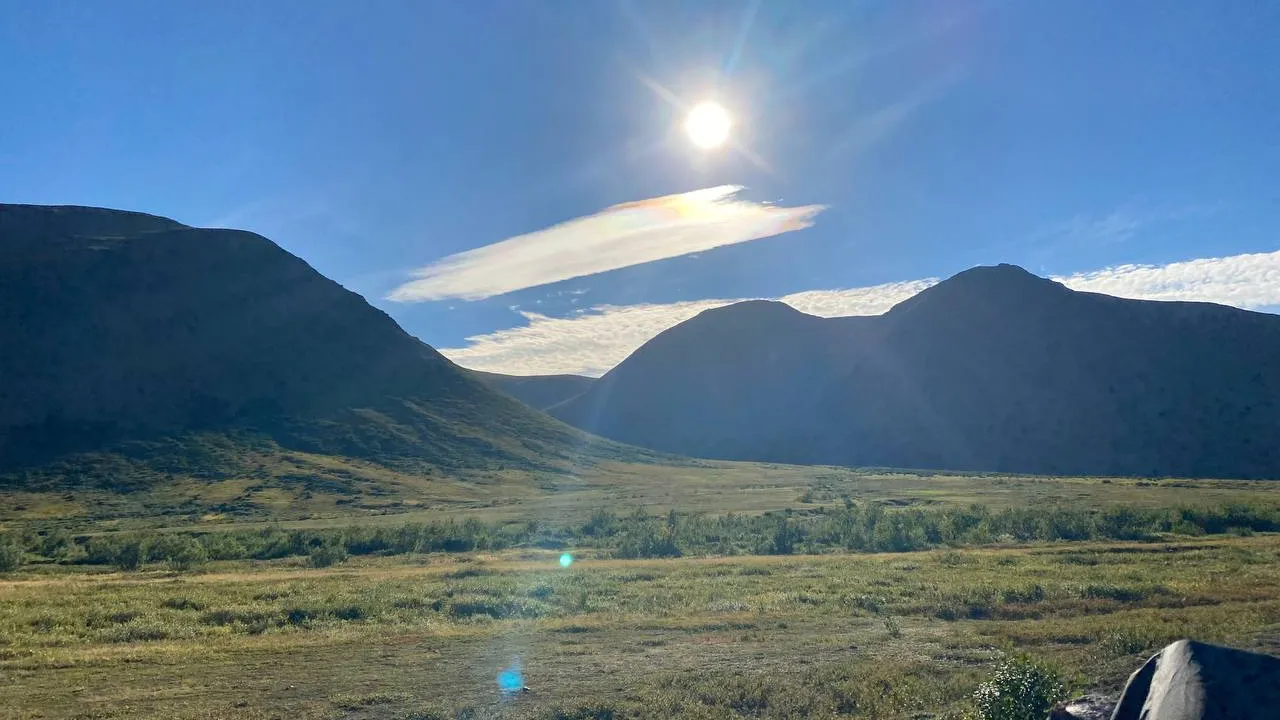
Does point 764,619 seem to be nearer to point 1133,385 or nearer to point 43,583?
point 43,583

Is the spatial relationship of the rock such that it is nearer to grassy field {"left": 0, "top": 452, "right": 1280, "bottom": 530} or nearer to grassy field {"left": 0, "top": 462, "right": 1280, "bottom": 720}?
grassy field {"left": 0, "top": 462, "right": 1280, "bottom": 720}

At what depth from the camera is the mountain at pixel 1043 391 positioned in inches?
5359

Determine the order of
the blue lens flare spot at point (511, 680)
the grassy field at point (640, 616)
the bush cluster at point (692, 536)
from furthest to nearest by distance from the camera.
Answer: the bush cluster at point (692, 536) → the blue lens flare spot at point (511, 680) → the grassy field at point (640, 616)

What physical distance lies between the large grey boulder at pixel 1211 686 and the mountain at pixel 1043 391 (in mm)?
144998

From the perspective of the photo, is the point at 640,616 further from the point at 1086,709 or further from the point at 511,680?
the point at 1086,709

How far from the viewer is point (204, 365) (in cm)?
13088

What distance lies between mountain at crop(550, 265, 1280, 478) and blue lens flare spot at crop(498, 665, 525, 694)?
5618 inches

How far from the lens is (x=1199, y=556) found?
32844 millimetres

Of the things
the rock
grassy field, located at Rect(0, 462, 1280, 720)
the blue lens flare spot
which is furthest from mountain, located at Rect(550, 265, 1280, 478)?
the rock

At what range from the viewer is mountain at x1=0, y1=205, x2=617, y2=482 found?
111 m

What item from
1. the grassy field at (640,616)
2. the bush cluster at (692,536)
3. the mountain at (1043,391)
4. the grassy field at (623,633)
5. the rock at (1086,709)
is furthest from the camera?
the mountain at (1043,391)

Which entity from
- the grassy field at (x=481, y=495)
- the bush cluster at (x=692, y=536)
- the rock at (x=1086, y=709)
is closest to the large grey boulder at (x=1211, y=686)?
the rock at (x=1086, y=709)

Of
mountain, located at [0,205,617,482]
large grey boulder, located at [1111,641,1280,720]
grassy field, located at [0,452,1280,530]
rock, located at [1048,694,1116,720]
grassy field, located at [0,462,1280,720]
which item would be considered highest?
mountain, located at [0,205,617,482]

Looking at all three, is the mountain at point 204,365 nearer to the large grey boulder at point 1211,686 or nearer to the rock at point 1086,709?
A: the rock at point 1086,709
